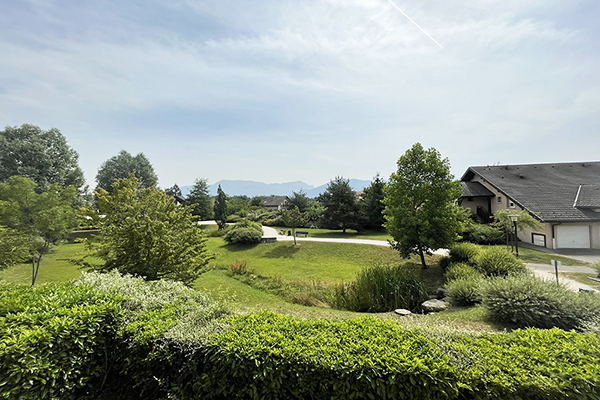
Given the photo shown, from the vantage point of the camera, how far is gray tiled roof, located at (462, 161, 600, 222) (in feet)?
45.0

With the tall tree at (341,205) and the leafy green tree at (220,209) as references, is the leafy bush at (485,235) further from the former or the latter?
the leafy green tree at (220,209)

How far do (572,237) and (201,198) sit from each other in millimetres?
38094

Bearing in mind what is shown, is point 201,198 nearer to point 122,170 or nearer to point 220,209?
point 220,209

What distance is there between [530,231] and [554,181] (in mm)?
3941

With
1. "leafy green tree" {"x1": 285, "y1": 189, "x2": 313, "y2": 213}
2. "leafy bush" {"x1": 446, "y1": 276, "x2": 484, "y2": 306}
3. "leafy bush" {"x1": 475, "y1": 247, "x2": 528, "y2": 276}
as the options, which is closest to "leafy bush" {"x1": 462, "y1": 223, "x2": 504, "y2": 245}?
"leafy bush" {"x1": 475, "y1": 247, "x2": 528, "y2": 276}

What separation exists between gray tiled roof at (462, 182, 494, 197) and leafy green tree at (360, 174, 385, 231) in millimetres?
7108

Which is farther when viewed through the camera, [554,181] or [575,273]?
[554,181]

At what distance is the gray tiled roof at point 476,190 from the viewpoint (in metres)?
20.7

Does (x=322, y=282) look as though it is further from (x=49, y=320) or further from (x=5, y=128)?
(x=5, y=128)

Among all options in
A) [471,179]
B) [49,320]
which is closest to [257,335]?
[49,320]

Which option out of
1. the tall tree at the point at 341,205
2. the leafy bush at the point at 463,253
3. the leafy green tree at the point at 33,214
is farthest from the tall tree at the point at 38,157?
the leafy bush at the point at 463,253

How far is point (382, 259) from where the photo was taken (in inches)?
585

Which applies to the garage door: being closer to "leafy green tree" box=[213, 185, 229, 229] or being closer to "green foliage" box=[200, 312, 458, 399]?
"green foliage" box=[200, 312, 458, 399]

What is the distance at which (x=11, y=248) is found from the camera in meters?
8.19
